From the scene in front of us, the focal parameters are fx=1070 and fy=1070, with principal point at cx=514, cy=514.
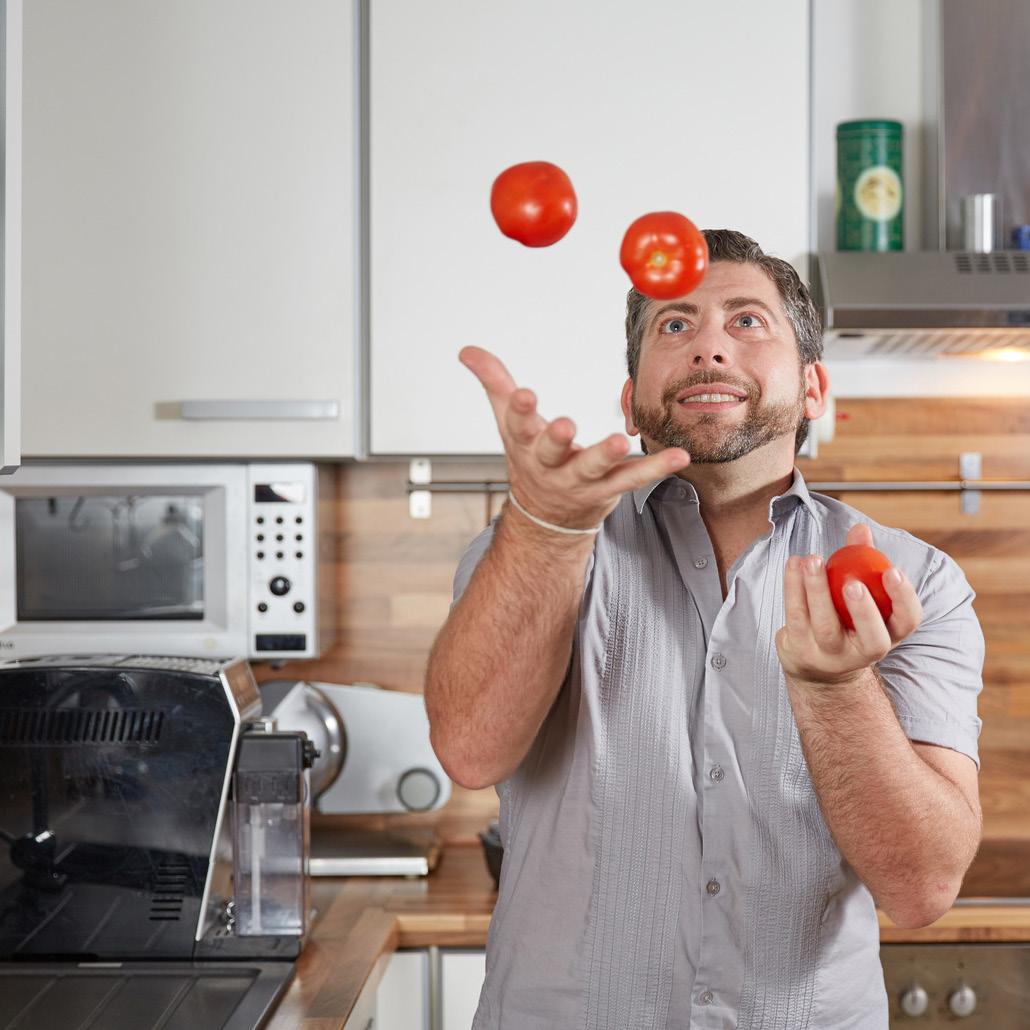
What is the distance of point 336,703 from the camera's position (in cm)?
204

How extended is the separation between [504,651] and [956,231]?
138 cm

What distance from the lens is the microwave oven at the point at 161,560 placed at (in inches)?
71.7

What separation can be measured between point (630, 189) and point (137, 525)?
1010mm

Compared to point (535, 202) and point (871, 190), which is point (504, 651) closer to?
point (535, 202)

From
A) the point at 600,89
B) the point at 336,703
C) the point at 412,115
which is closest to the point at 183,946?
the point at 336,703

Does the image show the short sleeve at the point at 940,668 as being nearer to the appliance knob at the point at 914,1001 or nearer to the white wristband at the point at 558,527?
the white wristband at the point at 558,527

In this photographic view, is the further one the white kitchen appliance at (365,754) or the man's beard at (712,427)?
the white kitchen appliance at (365,754)

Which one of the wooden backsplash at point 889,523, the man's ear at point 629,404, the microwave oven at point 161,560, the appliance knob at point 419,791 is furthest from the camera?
the wooden backsplash at point 889,523

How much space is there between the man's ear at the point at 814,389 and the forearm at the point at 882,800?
39cm

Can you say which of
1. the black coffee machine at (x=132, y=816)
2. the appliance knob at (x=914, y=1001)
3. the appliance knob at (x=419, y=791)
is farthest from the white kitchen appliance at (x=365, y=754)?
the appliance knob at (x=914, y=1001)

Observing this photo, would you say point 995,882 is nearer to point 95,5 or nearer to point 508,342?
point 508,342

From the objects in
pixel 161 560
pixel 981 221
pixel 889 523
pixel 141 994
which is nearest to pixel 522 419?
pixel 141 994

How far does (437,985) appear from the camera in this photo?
168cm

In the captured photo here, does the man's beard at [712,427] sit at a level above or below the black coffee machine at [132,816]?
above
